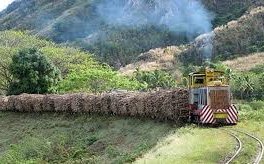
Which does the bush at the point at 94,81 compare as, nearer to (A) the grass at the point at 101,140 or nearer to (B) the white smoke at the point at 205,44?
(A) the grass at the point at 101,140

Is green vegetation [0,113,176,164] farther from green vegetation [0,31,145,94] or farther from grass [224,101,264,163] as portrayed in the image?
green vegetation [0,31,145,94]

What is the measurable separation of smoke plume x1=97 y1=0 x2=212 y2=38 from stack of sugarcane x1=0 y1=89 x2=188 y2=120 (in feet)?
411

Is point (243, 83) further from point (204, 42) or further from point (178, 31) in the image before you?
point (178, 31)

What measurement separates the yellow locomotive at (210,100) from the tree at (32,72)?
106ft

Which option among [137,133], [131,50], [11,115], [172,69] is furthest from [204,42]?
[137,133]

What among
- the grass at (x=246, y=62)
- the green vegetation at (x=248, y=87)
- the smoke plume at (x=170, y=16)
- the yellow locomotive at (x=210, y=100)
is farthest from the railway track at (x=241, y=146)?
the smoke plume at (x=170, y=16)

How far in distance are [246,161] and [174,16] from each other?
172 meters

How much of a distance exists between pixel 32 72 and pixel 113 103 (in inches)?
870

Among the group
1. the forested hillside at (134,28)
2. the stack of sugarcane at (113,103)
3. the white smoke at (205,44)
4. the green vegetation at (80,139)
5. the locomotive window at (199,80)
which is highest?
the forested hillside at (134,28)

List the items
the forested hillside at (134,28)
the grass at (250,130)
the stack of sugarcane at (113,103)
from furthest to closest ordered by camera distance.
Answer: the forested hillside at (134,28) → the stack of sugarcane at (113,103) → the grass at (250,130)

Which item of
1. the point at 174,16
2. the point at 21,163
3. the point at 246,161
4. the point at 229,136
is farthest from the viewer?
the point at 174,16

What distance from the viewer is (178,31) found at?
563 ft

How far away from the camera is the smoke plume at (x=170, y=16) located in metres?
175

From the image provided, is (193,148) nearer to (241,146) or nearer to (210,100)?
(241,146)
